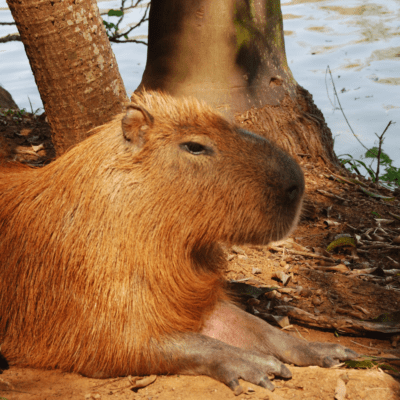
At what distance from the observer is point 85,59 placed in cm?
264

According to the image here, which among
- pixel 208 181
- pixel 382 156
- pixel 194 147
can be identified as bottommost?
pixel 382 156

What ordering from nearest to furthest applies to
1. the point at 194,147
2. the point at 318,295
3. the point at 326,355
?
the point at 194,147 < the point at 326,355 < the point at 318,295

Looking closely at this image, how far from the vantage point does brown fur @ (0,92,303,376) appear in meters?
1.93

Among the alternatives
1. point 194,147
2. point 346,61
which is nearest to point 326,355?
point 194,147

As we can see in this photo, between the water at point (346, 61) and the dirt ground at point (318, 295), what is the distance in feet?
8.89

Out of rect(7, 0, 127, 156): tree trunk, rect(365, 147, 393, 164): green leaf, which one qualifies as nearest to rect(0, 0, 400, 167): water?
rect(365, 147, 393, 164): green leaf

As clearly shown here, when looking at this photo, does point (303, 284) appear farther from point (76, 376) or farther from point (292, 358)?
point (76, 376)

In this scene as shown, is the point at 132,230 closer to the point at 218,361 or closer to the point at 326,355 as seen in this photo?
the point at 218,361

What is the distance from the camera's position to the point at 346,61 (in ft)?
27.5

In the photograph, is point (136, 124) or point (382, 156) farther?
point (382, 156)

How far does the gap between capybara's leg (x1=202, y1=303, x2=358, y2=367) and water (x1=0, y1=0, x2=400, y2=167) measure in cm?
456

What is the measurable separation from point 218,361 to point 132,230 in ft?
2.01

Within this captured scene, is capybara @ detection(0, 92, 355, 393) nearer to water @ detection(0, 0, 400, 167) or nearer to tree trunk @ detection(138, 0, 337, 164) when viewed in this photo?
tree trunk @ detection(138, 0, 337, 164)

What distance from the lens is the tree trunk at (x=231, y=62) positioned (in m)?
3.71
